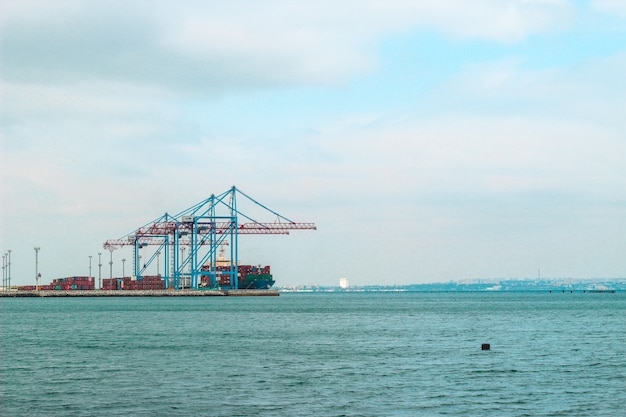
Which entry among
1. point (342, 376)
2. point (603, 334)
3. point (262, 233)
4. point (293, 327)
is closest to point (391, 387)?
point (342, 376)

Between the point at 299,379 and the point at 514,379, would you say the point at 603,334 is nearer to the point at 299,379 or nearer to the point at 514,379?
the point at 514,379

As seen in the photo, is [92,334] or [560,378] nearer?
[560,378]

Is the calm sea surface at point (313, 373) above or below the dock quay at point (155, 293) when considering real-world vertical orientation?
below

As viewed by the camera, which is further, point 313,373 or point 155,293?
point 155,293

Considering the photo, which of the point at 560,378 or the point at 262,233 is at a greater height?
the point at 262,233

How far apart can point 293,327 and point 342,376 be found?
37.5 m

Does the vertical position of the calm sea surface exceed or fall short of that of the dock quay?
it falls short

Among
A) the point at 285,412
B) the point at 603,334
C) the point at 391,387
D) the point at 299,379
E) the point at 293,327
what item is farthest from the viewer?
the point at 293,327

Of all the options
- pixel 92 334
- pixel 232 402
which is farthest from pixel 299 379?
pixel 92 334

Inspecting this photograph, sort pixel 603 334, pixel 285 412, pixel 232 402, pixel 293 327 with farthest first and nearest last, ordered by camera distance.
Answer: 1. pixel 293 327
2. pixel 603 334
3. pixel 232 402
4. pixel 285 412

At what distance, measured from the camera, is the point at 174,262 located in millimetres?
183500

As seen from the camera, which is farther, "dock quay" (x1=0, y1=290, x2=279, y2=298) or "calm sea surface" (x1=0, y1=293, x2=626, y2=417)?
"dock quay" (x1=0, y1=290, x2=279, y2=298)

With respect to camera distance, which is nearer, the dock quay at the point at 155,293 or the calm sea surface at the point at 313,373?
the calm sea surface at the point at 313,373

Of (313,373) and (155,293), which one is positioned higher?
(155,293)
